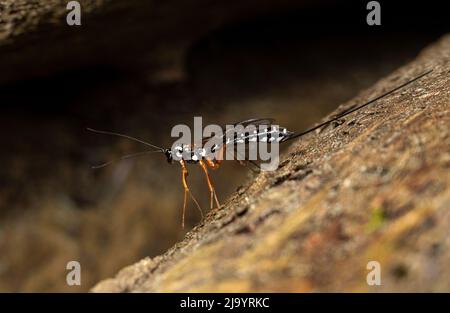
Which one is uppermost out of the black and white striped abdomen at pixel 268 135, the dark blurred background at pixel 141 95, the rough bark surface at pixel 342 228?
the dark blurred background at pixel 141 95

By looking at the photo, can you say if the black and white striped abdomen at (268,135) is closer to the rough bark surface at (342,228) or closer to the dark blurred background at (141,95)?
the rough bark surface at (342,228)

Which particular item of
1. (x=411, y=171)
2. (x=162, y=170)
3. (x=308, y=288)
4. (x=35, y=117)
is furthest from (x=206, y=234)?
(x=35, y=117)

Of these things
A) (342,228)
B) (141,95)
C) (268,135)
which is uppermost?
(141,95)

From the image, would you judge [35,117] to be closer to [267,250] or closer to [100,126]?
[100,126]

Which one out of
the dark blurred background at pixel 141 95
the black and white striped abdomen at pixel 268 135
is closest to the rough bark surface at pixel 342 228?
the black and white striped abdomen at pixel 268 135

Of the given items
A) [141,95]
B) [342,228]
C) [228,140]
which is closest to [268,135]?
[228,140]

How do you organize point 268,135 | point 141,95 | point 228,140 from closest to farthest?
1. point 268,135
2. point 228,140
3. point 141,95

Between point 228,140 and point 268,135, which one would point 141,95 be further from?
point 268,135
